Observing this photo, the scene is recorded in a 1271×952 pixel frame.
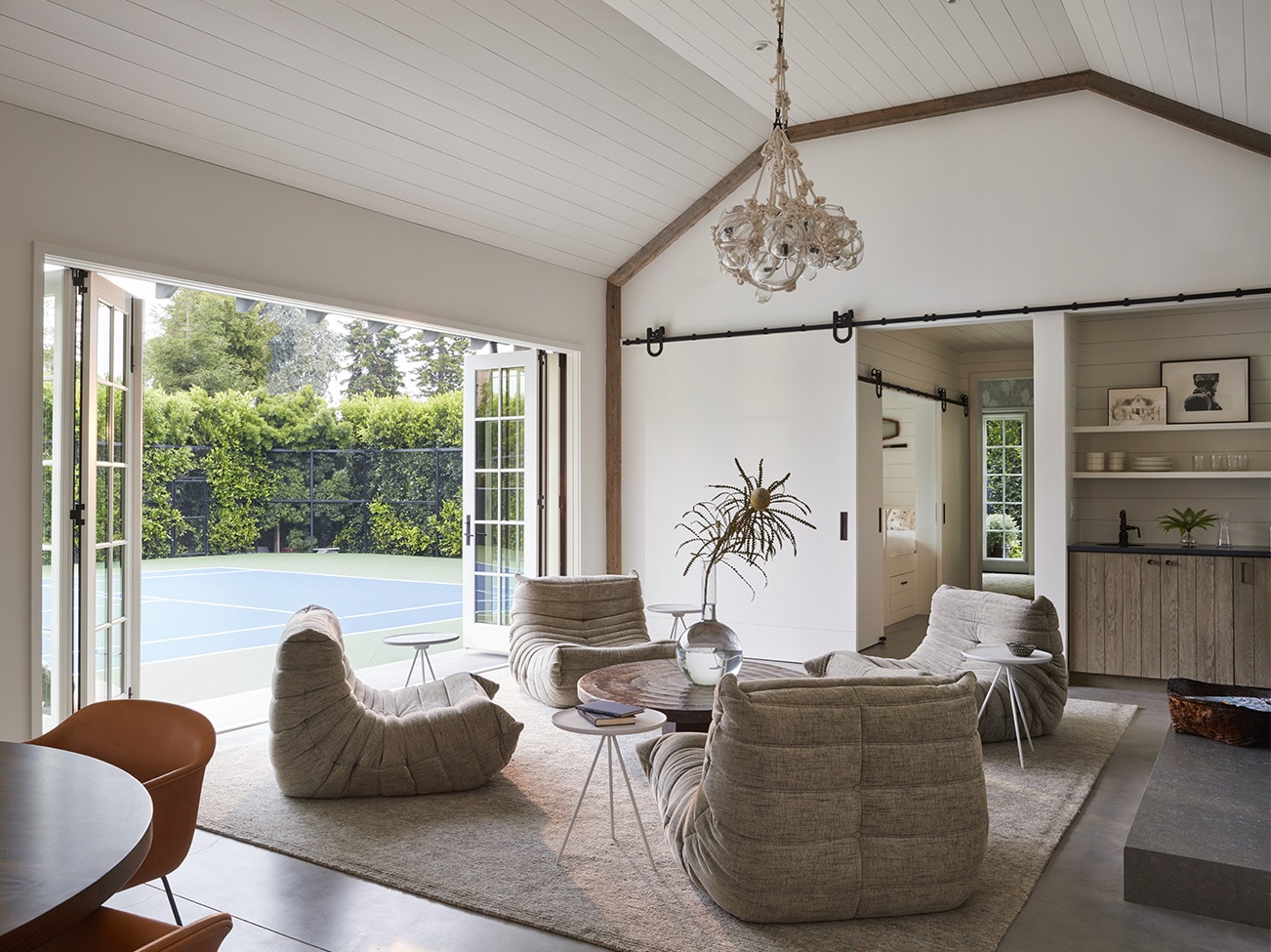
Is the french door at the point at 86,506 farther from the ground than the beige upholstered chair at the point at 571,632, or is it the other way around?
the french door at the point at 86,506

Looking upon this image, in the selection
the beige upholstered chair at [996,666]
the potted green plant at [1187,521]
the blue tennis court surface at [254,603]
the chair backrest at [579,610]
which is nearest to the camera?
the beige upholstered chair at [996,666]

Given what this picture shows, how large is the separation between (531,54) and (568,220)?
1.77 metres

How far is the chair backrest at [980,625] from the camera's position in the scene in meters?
4.63

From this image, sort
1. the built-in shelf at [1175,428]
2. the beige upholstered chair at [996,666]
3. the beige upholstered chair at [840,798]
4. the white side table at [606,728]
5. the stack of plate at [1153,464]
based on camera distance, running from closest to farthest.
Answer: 1. the beige upholstered chair at [840,798]
2. the white side table at [606,728]
3. the beige upholstered chair at [996,666]
4. the built-in shelf at [1175,428]
5. the stack of plate at [1153,464]

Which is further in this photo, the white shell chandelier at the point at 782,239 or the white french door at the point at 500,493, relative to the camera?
the white french door at the point at 500,493

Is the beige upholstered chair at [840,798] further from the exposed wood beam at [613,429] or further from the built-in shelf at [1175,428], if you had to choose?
the exposed wood beam at [613,429]

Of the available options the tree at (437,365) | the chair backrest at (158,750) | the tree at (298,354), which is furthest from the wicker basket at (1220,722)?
the tree at (298,354)

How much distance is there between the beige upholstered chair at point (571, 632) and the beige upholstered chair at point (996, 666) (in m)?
1.14

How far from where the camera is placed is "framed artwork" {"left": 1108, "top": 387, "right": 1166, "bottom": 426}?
6332 millimetres

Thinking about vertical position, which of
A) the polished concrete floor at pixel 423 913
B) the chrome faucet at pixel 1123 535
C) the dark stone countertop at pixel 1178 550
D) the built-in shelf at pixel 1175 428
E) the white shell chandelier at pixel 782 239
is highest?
the white shell chandelier at pixel 782 239

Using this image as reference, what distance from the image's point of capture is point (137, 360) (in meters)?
4.93

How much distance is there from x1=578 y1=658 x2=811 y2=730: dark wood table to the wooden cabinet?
2.53m

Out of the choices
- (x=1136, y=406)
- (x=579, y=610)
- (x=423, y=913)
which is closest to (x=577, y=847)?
(x=423, y=913)

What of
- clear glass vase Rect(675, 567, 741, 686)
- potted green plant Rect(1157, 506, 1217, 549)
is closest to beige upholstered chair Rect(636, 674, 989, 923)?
clear glass vase Rect(675, 567, 741, 686)
